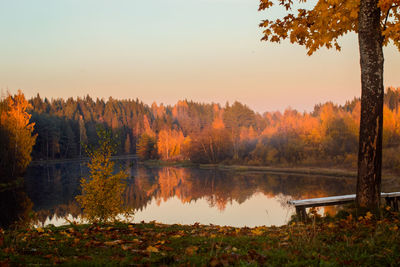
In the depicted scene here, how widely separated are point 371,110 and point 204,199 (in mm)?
23005

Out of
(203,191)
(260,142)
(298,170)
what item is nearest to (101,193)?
(203,191)

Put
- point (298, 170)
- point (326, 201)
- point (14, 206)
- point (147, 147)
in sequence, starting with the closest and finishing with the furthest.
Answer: point (326, 201) → point (14, 206) → point (298, 170) → point (147, 147)

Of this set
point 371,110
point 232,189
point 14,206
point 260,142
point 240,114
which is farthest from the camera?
point 240,114

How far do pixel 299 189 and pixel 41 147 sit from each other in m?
67.3

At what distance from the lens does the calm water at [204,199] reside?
21375 millimetres

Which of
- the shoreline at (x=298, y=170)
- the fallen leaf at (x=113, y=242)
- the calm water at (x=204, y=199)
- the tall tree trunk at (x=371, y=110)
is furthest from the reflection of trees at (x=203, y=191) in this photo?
the tall tree trunk at (x=371, y=110)

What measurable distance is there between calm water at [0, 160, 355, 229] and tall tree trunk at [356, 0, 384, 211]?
10.3m

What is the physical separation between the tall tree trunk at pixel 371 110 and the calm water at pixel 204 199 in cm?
1033

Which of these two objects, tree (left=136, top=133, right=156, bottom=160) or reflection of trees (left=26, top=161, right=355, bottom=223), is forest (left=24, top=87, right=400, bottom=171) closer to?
tree (left=136, top=133, right=156, bottom=160)

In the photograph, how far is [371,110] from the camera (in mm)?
6926

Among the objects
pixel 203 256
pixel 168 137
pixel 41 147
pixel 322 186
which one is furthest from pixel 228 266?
pixel 41 147

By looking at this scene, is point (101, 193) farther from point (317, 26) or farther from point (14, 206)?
point (14, 206)

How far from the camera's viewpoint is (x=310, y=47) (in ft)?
27.6

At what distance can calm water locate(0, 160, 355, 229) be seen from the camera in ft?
70.1
